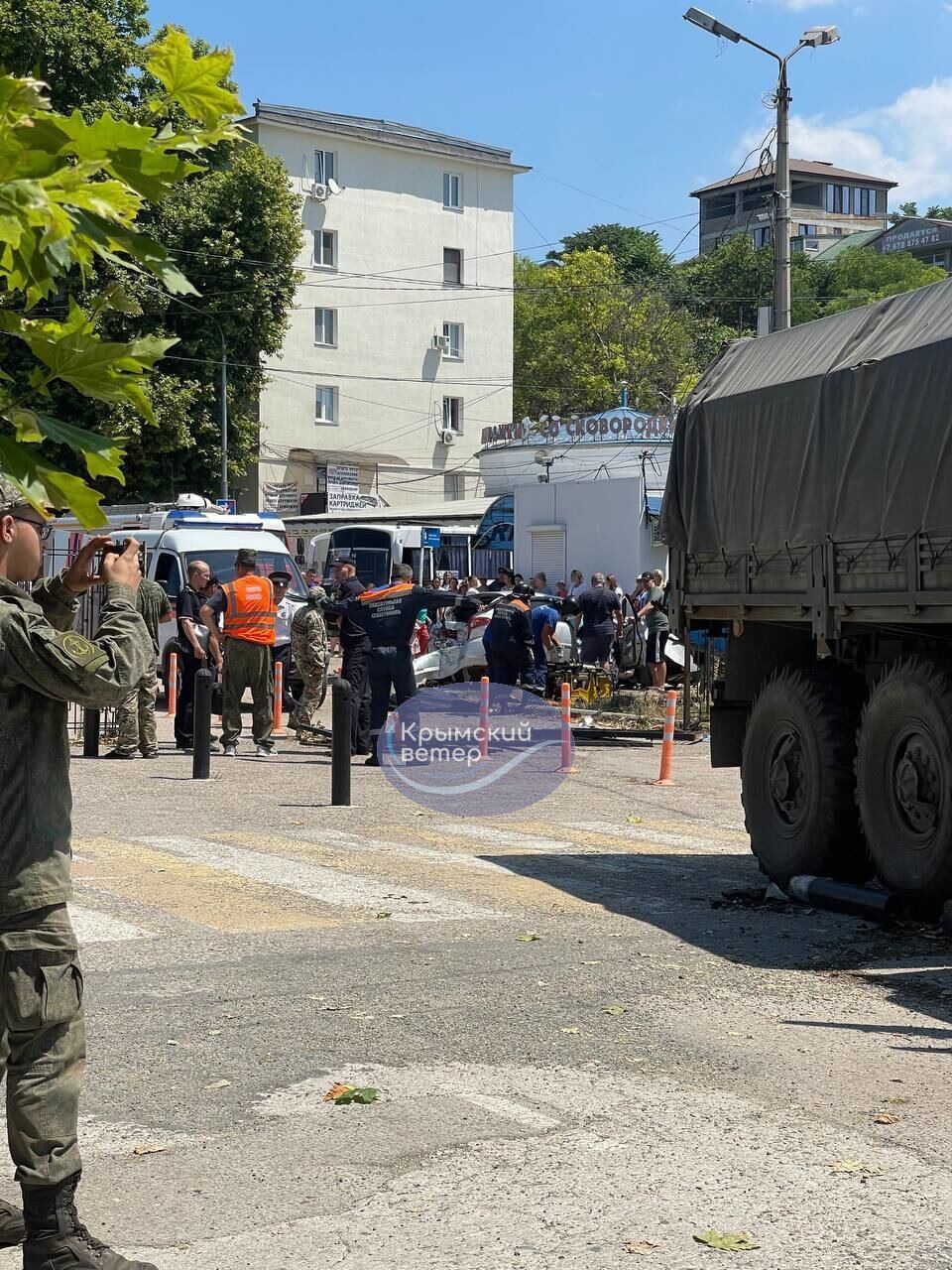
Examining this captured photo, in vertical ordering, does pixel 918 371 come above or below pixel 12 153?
above

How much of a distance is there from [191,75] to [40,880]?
6.55 feet

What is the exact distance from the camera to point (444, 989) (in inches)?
292

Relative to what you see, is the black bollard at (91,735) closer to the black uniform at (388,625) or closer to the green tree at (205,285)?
the black uniform at (388,625)

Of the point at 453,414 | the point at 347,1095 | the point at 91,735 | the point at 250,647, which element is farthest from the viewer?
the point at 453,414

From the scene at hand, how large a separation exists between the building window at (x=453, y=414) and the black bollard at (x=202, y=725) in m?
50.2

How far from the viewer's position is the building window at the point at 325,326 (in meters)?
61.8

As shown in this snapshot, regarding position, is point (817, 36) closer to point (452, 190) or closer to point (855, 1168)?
point (855, 1168)

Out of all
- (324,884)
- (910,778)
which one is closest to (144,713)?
(324,884)

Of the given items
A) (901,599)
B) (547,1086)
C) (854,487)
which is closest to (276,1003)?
(547,1086)

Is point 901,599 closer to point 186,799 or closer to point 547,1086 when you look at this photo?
point 547,1086

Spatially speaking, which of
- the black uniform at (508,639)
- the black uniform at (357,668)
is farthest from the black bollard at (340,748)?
the black uniform at (508,639)

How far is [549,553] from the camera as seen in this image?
32500 mm

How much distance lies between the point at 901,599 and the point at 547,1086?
3970mm

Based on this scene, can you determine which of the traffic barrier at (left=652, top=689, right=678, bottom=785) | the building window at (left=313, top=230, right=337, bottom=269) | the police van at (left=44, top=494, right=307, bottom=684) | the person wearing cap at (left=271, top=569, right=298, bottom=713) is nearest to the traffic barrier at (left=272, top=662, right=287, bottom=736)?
the person wearing cap at (left=271, top=569, right=298, bottom=713)
